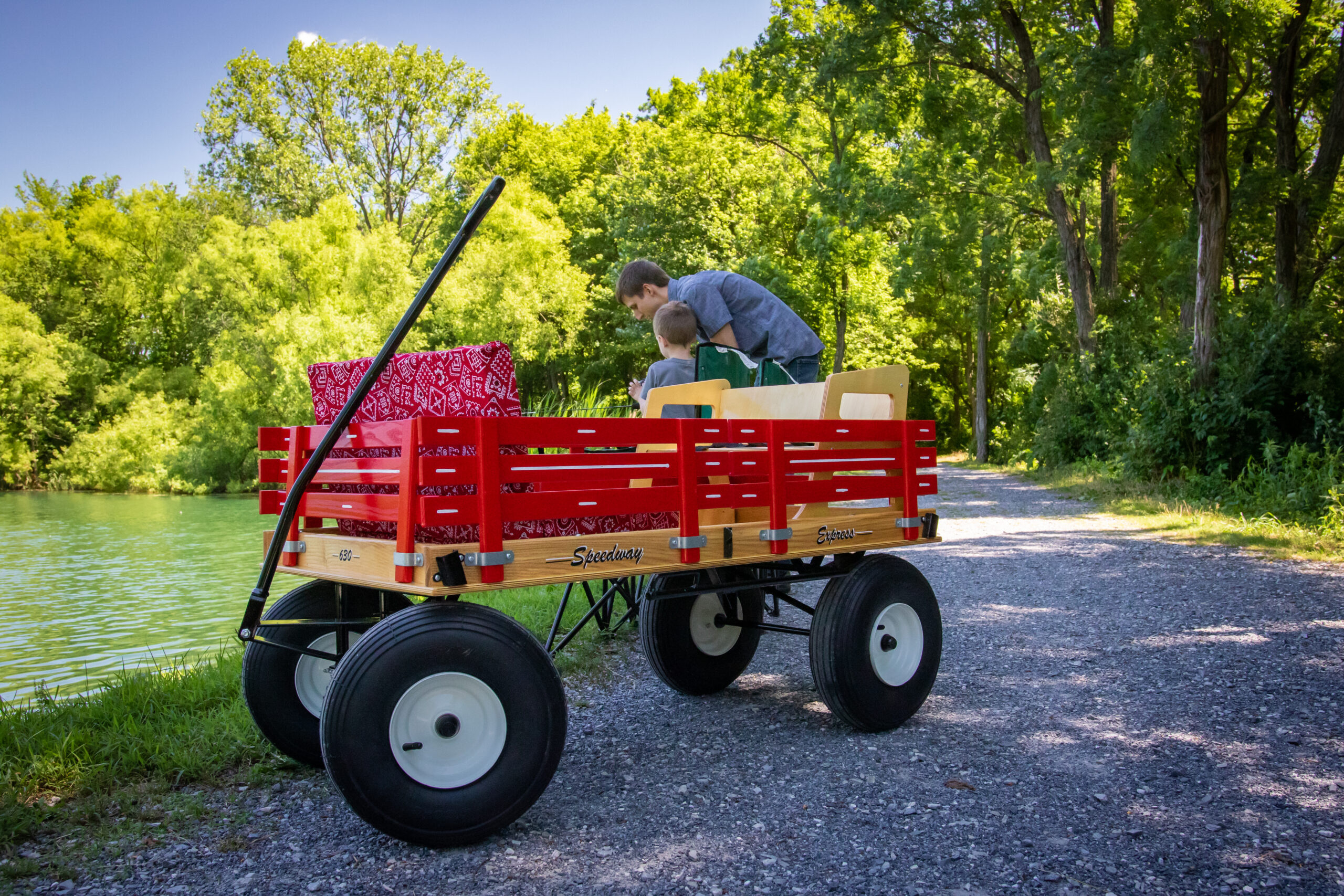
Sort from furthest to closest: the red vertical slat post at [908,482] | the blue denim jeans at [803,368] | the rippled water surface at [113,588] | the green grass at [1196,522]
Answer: the green grass at [1196,522]
the rippled water surface at [113,588]
the blue denim jeans at [803,368]
the red vertical slat post at [908,482]

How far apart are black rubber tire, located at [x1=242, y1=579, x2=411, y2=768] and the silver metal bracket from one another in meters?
0.87

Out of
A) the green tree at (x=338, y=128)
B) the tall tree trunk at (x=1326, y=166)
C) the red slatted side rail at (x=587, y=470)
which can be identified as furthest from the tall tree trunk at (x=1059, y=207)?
the green tree at (x=338, y=128)

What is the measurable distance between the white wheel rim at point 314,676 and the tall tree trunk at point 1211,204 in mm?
13331

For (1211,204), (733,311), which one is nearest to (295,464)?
(733,311)

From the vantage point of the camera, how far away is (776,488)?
418 cm

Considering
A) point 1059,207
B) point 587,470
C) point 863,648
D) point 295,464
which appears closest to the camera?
point 587,470

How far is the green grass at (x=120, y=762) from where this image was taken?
3412 millimetres

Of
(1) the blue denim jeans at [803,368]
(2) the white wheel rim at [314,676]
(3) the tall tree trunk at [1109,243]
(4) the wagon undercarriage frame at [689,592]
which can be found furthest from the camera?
(3) the tall tree trunk at [1109,243]

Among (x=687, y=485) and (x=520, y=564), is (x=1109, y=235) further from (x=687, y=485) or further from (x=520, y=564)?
(x=520, y=564)

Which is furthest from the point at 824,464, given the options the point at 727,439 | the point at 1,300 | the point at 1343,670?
the point at 1,300

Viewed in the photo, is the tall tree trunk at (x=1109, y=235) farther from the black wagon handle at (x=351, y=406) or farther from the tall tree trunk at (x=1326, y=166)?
the black wagon handle at (x=351, y=406)

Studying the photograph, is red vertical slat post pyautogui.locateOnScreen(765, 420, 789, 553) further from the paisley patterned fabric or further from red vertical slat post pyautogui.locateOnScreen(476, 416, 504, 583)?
red vertical slat post pyautogui.locateOnScreen(476, 416, 504, 583)

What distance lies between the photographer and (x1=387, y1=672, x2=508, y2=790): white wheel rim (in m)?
3.15

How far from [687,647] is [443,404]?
7.77ft
